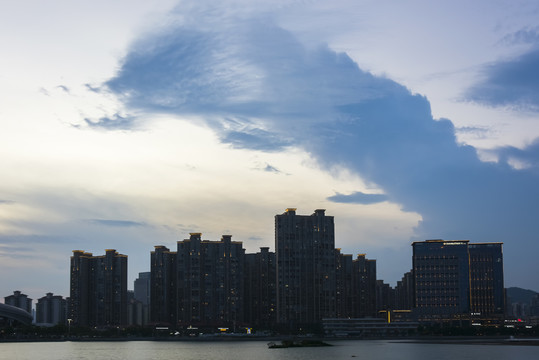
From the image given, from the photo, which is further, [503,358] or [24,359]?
[24,359]

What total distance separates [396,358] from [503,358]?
1012 inches

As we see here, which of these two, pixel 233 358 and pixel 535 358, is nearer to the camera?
pixel 535 358

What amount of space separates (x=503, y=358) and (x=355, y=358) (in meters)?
35.7

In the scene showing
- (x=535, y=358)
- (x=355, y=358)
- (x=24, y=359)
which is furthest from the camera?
(x=24, y=359)

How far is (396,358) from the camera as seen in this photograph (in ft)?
564

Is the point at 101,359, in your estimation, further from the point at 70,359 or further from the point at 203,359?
the point at 203,359

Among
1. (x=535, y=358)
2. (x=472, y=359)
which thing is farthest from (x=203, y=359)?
(x=535, y=358)

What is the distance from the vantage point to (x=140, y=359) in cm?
17838

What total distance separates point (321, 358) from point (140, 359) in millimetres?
47421

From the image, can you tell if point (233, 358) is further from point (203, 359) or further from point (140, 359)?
point (140, 359)

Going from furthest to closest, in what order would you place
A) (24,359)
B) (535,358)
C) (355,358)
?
(24,359)
(355,358)
(535,358)

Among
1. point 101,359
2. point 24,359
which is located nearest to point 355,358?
point 101,359

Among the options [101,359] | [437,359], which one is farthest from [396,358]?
[101,359]

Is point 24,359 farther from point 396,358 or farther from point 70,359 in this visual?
point 396,358
